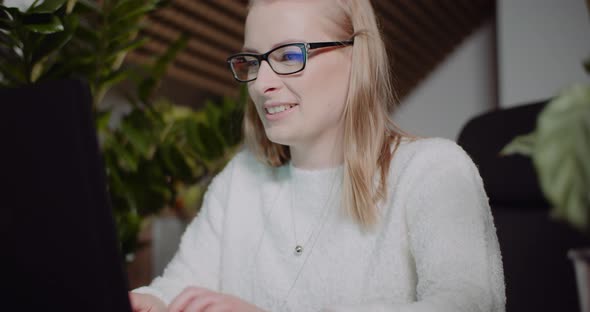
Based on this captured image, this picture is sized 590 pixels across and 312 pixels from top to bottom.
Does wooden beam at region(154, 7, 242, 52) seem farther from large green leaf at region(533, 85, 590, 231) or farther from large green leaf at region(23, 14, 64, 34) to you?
large green leaf at region(533, 85, 590, 231)

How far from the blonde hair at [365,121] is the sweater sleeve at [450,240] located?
0.09m

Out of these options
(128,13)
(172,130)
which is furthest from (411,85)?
(128,13)

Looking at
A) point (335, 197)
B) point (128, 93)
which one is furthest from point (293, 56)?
point (128, 93)

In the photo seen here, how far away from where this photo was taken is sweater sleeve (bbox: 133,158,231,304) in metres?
1.14

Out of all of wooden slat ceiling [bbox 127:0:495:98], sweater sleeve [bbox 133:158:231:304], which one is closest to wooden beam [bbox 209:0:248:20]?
wooden slat ceiling [bbox 127:0:495:98]

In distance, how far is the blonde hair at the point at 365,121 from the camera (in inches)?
39.7

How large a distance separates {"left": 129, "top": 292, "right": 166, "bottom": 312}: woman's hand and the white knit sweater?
50 millimetres

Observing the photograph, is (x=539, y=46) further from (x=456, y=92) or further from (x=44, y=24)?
(x=44, y=24)

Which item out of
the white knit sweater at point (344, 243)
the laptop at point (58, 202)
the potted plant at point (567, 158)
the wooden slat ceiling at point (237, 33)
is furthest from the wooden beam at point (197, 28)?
the potted plant at point (567, 158)

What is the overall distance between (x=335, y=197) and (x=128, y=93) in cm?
86

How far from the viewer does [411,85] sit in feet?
13.8

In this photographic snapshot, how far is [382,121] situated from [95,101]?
2.90 feet

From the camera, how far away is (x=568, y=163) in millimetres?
327

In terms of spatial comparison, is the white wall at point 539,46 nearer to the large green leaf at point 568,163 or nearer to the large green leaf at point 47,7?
the large green leaf at point 47,7
